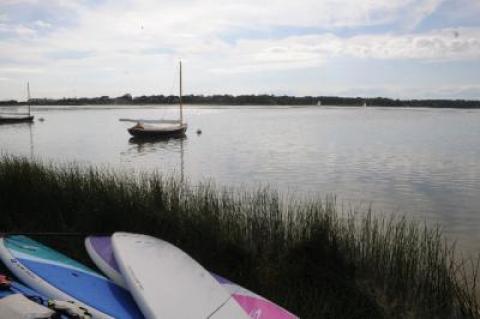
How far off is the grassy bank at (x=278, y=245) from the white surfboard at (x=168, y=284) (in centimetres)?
95

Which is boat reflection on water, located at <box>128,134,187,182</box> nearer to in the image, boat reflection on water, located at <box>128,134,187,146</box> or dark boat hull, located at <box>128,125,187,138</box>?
boat reflection on water, located at <box>128,134,187,146</box>

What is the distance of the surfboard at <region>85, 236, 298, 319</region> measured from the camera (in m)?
4.51

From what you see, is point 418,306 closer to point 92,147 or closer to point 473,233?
point 473,233

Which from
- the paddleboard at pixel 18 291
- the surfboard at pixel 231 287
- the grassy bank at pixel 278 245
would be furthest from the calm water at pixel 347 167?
the paddleboard at pixel 18 291

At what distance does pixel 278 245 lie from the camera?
263 inches

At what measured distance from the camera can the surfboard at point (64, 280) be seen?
4484 millimetres

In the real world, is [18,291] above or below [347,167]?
above

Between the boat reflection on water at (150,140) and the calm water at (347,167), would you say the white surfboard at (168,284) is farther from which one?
the boat reflection on water at (150,140)

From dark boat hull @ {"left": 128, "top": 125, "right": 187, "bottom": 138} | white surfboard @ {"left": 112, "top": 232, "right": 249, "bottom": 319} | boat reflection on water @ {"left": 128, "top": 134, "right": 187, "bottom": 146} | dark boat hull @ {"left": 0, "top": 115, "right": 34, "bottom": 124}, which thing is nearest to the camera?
white surfboard @ {"left": 112, "top": 232, "right": 249, "bottom": 319}

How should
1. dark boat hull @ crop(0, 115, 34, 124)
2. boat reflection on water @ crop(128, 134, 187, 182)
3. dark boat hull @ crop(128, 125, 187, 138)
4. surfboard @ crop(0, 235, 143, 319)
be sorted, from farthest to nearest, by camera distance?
dark boat hull @ crop(0, 115, 34, 124) < dark boat hull @ crop(128, 125, 187, 138) < boat reflection on water @ crop(128, 134, 187, 182) < surfboard @ crop(0, 235, 143, 319)

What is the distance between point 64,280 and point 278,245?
3013mm

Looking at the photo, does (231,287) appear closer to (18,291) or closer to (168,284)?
(168,284)

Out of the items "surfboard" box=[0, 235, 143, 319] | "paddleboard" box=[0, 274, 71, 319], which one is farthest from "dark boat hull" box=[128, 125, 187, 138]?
"paddleboard" box=[0, 274, 71, 319]

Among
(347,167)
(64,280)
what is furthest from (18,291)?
(347,167)
